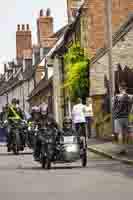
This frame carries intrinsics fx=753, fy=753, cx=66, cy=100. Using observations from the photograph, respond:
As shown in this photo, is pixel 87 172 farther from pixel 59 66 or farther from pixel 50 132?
pixel 59 66

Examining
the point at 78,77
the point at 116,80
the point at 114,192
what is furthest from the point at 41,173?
the point at 78,77

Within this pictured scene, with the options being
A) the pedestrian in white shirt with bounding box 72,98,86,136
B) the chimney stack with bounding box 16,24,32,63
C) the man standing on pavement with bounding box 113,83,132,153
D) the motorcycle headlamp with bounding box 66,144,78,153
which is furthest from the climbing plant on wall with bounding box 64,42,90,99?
the chimney stack with bounding box 16,24,32,63

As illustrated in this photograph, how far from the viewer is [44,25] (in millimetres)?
69562

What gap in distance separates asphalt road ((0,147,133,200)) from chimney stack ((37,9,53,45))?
163 ft

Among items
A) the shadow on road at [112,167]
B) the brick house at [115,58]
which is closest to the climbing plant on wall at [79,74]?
the brick house at [115,58]

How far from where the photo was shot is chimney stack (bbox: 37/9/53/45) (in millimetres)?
68812

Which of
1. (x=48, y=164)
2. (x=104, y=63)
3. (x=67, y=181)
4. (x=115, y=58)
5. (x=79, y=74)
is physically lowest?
(x=67, y=181)

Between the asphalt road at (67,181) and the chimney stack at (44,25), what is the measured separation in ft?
163

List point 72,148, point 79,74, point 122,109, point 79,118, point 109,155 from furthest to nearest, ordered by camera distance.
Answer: point 79,74, point 79,118, point 122,109, point 109,155, point 72,148

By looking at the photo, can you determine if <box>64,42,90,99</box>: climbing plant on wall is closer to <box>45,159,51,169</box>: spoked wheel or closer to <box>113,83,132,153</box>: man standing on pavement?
<box>113,83,132,153</box>: man standing on pavement

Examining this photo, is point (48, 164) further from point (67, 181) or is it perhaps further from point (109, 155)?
point (109, 155)

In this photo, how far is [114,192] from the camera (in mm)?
12367

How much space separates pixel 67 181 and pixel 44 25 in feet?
183

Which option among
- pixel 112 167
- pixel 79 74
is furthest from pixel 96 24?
pixel 112 167
